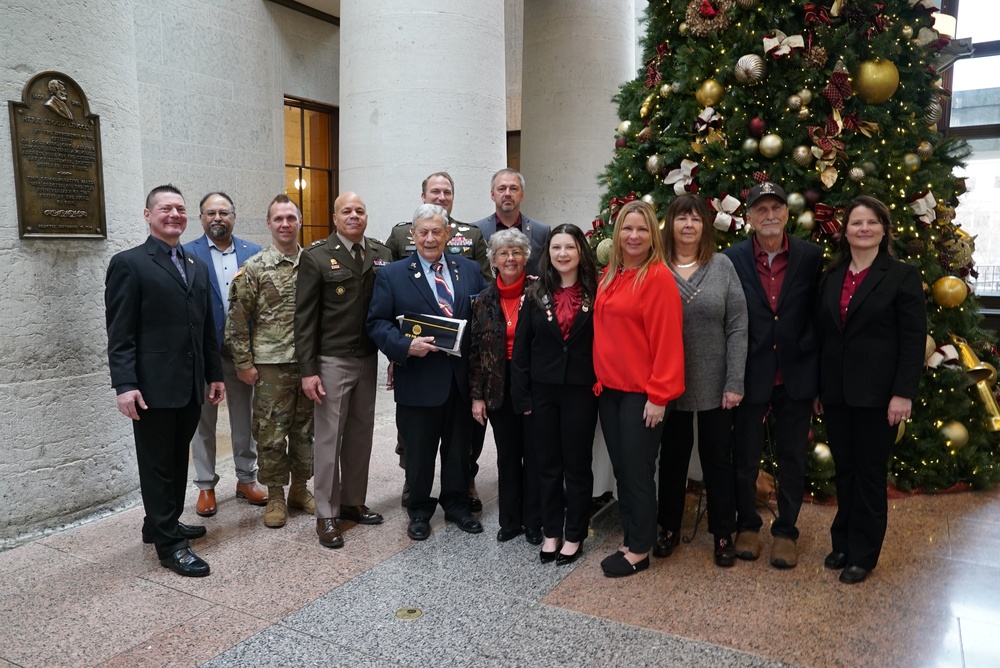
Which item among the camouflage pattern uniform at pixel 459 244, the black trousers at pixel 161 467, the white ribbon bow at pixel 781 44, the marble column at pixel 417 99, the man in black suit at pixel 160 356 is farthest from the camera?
the marble column at pixel 417 99

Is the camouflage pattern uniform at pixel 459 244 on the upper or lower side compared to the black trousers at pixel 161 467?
upper

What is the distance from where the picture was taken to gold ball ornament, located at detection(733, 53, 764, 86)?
469 centimetres

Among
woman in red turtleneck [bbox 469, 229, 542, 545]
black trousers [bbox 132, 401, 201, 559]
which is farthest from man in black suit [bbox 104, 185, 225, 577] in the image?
woman in red turtleneck [bbox 469, 229, 542, 545]

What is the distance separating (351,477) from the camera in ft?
15.0

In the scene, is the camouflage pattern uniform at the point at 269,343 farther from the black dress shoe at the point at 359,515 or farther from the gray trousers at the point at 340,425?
the black dress shoe at the point at 359,515

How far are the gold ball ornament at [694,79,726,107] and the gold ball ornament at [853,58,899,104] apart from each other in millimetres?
857

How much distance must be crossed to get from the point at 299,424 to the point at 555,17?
777 centimetres

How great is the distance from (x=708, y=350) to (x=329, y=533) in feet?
7.61

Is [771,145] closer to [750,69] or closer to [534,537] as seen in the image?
[750,69]

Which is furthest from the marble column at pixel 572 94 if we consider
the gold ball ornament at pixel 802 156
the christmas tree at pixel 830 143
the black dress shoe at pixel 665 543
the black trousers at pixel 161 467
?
the black trousers at pixel 161 467

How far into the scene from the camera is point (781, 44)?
15.4 ft

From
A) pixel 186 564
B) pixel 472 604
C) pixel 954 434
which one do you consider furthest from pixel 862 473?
pixel 186 564

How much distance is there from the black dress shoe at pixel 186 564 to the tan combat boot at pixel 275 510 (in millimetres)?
648

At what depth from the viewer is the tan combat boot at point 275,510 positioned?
4.52m
